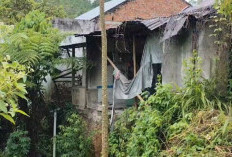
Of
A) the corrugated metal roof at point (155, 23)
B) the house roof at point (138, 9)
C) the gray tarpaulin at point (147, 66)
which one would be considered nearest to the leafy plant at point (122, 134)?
the gray tarpaulin at point (147, 66)

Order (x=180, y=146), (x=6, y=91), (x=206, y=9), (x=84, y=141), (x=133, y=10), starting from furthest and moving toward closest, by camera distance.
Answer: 1. (x=133, y=10)
2. (x=84, y=141)
3. (x=206, y=9)
4. (x=180, y=146)
5. (x=6, y=91)

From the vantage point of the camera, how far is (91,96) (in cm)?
1149

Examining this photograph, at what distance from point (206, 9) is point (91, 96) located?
17.9 feet

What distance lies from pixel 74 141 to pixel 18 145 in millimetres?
1707

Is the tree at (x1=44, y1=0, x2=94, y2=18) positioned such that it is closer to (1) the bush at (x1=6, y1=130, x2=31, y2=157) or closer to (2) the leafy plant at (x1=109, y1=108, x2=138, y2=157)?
(1) the bush at (x1=6, y1=130, x2=31, y2=157)

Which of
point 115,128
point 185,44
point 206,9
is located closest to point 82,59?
point 115,128

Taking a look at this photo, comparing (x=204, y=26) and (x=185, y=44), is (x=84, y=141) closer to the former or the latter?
→ (x=185, y=44)

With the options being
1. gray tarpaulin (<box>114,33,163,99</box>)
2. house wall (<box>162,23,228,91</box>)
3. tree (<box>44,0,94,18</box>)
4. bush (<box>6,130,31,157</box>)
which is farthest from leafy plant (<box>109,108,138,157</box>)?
tree (<box>44,0,94,18</box>)

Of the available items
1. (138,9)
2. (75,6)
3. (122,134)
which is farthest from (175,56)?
(75,6)

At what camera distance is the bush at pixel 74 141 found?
9781 millimetres

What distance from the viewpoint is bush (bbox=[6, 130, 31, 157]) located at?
10008mm

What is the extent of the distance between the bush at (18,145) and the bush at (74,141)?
963mm

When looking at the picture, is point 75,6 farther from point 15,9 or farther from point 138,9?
point 138,9

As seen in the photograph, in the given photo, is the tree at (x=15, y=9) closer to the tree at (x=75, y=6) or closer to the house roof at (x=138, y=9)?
the house roof at (x=138, y=9)
